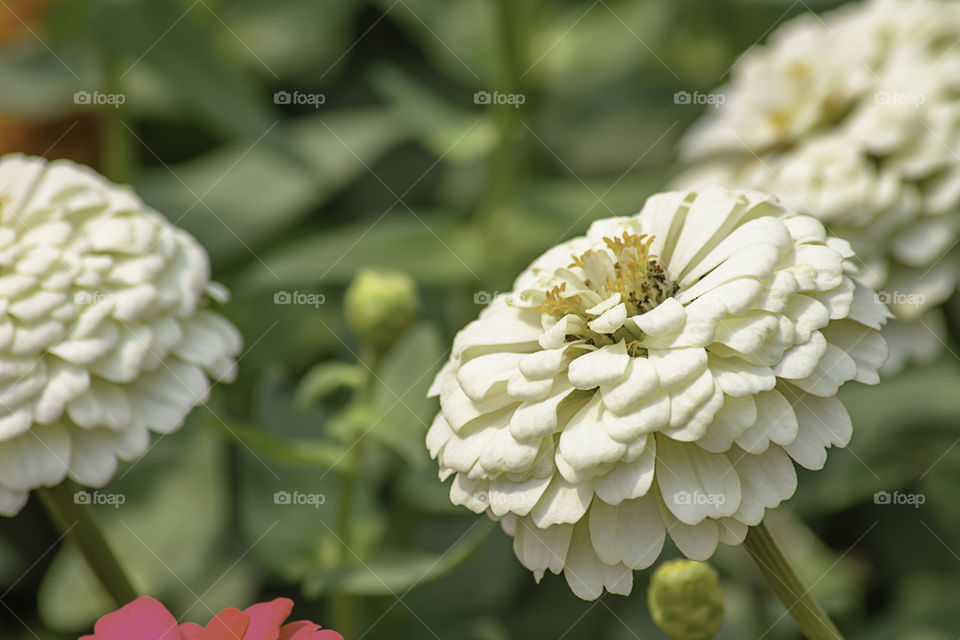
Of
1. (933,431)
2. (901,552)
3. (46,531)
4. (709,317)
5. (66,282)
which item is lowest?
(46,531)

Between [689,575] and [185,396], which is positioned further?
[185,396]

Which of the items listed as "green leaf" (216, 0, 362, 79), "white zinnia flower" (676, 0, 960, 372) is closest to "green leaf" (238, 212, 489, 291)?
"white zinnia flower" (676, 0, 960, 372)

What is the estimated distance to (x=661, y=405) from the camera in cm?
62

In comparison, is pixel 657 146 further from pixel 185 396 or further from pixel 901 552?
pixel 185 396

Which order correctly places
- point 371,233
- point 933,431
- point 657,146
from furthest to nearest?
point 657,146 < point 371,233 < point 933,431

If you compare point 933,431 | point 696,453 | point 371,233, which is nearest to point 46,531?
point 371,233

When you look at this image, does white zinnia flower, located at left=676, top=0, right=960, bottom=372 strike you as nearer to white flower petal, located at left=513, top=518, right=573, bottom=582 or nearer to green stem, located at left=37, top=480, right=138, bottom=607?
white flower petal, located at left=513, top=518, right=573, bottom=582

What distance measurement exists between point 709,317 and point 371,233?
721 mm

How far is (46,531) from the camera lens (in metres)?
1.37

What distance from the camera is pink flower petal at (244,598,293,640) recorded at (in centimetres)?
60

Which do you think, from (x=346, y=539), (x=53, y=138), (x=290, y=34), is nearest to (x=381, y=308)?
(x=346, y=539)

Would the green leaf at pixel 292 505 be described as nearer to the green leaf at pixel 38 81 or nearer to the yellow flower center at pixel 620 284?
the yellow flower center at pixel 620 284

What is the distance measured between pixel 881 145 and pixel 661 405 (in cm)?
57

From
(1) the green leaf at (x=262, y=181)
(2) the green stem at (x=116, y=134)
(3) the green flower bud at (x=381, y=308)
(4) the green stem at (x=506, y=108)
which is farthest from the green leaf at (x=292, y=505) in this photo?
(2) the green stem at (x=116, y=134)
